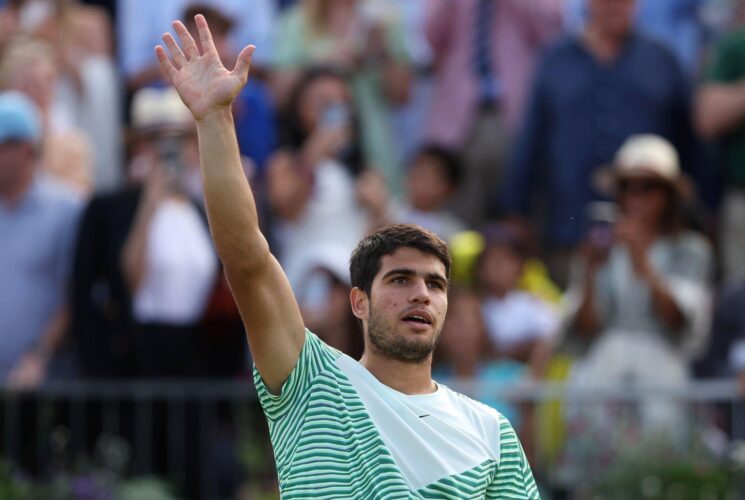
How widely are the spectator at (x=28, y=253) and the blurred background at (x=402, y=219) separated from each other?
15 mm

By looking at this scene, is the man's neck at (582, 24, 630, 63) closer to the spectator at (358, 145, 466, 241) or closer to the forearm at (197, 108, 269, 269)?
the spectator at (358, 145, 466, 241)

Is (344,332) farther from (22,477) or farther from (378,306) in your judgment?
(378,306)

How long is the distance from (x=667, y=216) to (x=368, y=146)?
2.56m

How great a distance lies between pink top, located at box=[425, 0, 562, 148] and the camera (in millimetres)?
11867

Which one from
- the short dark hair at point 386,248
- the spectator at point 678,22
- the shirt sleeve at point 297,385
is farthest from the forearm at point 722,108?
the shirt sleeve at point 297,385

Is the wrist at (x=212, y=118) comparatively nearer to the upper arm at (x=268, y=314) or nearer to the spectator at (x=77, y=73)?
the upper arm at (x=268, y=314)

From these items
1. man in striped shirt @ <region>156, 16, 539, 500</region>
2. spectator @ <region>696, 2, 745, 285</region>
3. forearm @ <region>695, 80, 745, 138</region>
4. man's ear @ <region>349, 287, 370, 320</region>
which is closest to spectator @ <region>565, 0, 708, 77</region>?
spectator @ <region>696, 2, 745, 285</region>

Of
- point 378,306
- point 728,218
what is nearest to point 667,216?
point 728,218

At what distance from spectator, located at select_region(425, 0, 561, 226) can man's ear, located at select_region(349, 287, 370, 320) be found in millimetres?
5989

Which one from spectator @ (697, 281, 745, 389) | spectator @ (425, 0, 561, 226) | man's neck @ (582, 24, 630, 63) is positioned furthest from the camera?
spectator @ (425, 0, 561, 226)

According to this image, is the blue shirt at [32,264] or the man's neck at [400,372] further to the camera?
the blue shirt at [32,264]

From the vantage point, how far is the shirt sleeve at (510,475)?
565 cm

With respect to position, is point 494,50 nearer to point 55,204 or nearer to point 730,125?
point 730,125

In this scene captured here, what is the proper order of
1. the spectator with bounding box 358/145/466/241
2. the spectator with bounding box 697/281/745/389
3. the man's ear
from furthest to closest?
the spectator with bounding box 358/145/466/241
the spectator with bounding box 697/281/745/389
the man's ear
